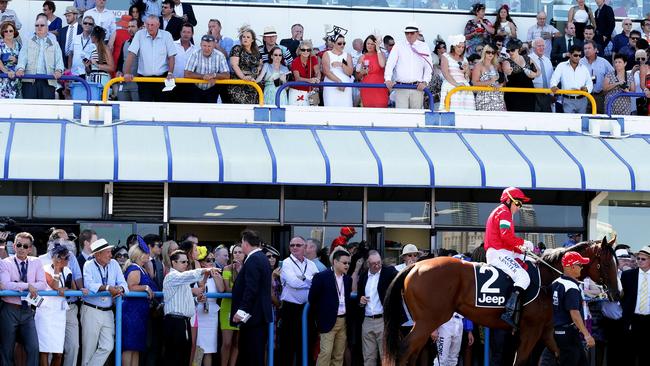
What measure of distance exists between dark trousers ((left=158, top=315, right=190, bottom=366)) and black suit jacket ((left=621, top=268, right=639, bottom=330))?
5552mm

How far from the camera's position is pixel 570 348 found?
16.2 meters

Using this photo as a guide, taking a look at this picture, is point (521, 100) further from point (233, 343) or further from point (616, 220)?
point (233, 343)

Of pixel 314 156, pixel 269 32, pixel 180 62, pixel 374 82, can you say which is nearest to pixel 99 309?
pixel 314 156

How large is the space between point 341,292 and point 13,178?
475 centimetres

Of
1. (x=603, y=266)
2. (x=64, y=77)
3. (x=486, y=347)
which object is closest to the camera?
(x=603, y=266)

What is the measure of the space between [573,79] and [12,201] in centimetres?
853

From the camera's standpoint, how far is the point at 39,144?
18.8 meters

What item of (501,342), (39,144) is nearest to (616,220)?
(501,342)

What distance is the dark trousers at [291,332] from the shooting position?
16.8 metres

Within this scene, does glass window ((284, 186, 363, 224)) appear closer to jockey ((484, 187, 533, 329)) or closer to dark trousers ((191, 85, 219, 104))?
dark trousers ((191, 85, 219, 104))

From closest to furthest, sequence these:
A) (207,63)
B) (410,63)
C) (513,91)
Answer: (207,63) → (410,63) → (513,91)

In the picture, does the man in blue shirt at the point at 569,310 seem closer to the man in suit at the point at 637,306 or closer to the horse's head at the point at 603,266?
the horse's head at the point at 603,266

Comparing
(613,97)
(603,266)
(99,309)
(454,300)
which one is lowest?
(99,309)

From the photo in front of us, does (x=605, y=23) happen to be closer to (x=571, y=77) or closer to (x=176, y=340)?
(x=571, y=77)
